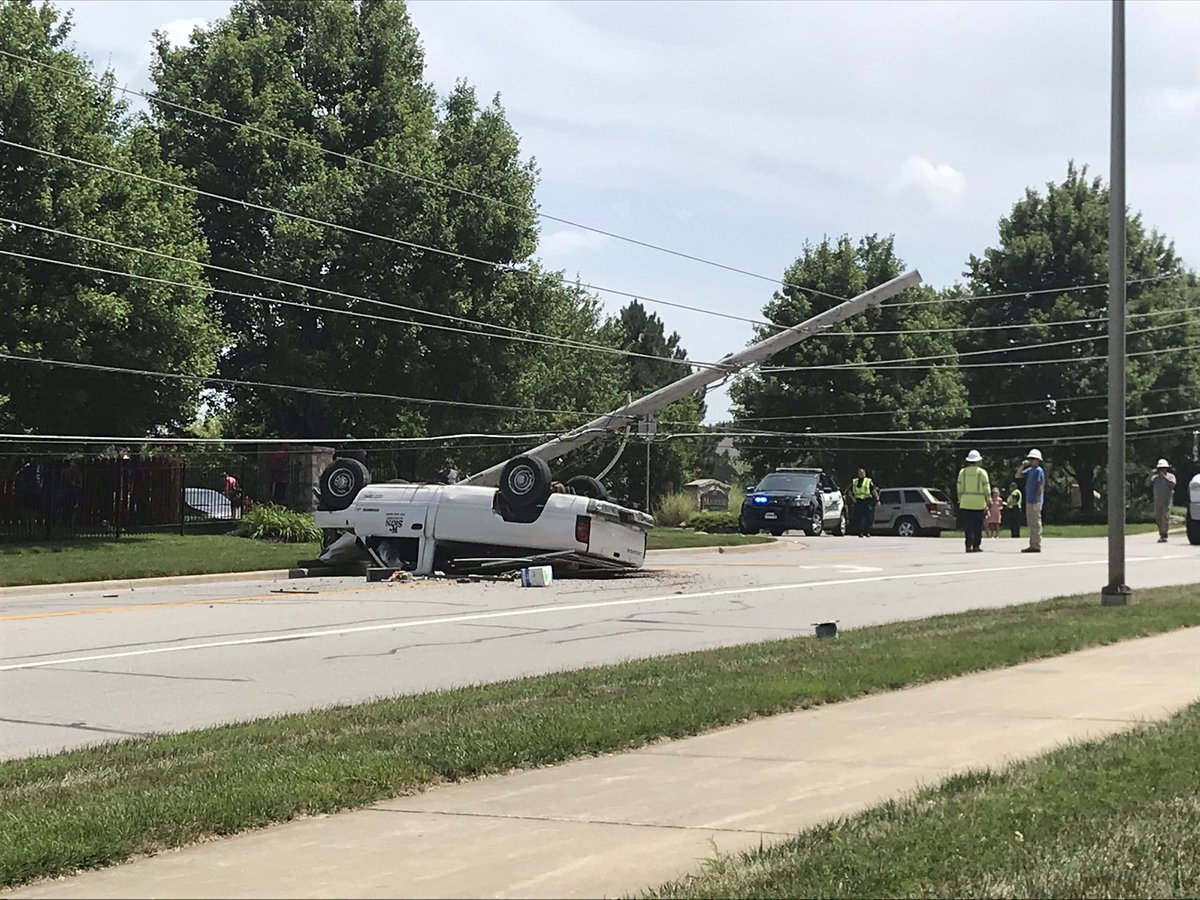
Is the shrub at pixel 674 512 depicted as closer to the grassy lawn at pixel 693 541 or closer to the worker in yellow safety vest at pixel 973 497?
the grassy lawn at pixel 693 541

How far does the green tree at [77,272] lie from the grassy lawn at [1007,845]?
25463 mm

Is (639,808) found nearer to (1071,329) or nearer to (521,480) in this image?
(521,480)

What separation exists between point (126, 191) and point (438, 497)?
45.4 feet

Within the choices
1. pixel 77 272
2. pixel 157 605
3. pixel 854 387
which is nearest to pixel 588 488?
pixel 157 605

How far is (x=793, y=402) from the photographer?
190ft

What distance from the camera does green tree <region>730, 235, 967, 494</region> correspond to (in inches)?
2259

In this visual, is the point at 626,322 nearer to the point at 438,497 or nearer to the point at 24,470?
the point at 24,470

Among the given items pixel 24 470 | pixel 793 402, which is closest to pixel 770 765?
pixel 24 470

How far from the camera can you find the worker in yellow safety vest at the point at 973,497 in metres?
26.8

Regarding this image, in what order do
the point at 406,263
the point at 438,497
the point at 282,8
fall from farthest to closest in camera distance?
the point at 282,8, the point at 406,263, the point at 438,497

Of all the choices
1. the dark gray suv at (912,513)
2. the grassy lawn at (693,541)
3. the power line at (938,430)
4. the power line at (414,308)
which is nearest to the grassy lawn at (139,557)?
the power line at (414,308)

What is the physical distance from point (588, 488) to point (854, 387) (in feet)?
115

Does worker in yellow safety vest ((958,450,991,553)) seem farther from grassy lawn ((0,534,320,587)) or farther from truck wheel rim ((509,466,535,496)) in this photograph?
grassy lawn ((0,534,320,587))

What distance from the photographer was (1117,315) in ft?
50.3
